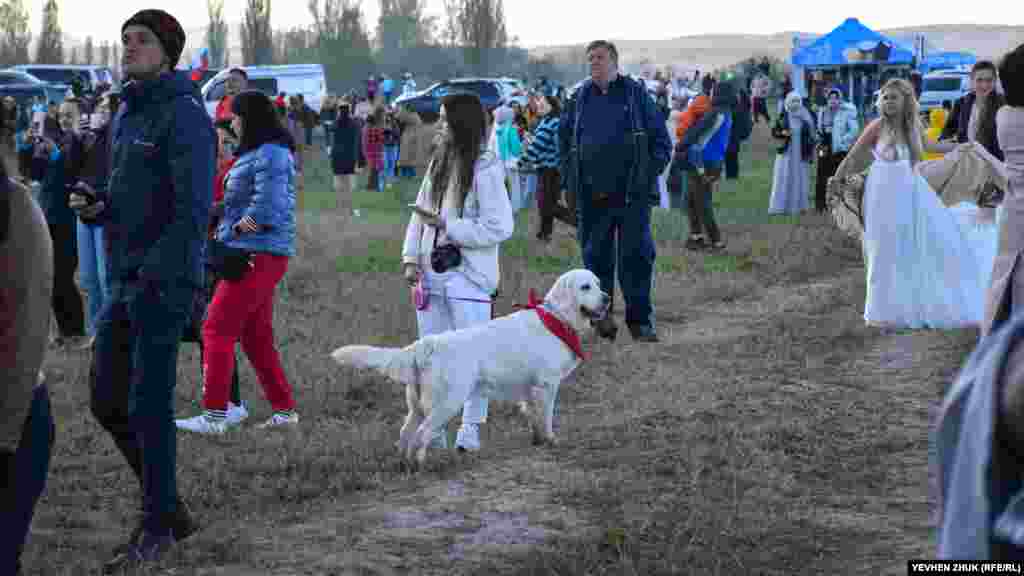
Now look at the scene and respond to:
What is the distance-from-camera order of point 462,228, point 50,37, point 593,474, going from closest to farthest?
point 593,474 → point 462,228 → point 50,37

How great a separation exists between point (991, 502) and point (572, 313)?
5092mm

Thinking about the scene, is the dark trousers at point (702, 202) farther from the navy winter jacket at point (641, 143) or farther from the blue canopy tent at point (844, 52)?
the blue canopy tent at point (844, 52)

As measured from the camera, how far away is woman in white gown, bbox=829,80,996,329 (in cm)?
1107

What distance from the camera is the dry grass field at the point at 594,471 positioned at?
17.8ft

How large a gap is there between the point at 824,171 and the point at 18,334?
19.4m

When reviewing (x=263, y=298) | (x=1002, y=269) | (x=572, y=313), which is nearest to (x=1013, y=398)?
(x=1002, y=269)

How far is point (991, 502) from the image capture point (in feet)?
6.26

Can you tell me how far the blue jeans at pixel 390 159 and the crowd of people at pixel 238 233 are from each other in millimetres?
18027

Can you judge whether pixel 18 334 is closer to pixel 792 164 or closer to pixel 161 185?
pixel 161 185

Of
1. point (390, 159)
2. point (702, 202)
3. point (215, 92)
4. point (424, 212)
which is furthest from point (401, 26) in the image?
point (424, 212)

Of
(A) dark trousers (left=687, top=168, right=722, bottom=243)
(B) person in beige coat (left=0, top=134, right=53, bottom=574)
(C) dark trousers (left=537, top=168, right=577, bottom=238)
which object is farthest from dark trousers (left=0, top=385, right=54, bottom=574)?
(C) dark trousers (left=537, top=168, right=577, bottom=238)

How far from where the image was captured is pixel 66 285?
1093 centimetres

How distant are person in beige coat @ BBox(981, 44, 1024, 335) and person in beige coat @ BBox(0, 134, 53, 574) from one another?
319 cm

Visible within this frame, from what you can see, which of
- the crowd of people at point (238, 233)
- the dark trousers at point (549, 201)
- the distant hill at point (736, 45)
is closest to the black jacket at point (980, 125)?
the crowd of people at point (238, 233)
